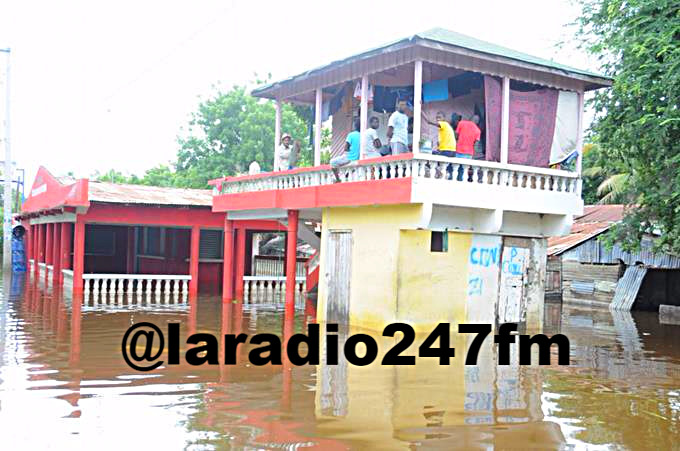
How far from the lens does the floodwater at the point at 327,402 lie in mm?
6773

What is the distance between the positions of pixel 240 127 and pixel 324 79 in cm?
2550

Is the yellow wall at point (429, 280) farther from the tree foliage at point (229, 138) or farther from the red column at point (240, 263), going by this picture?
the tree foliage at point (229, 138)

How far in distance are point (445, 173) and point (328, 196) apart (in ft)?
8.59

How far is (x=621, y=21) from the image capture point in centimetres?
1666

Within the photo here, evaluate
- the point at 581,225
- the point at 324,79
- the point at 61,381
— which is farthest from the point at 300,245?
the point at 61,381

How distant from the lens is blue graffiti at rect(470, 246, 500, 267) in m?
14.8

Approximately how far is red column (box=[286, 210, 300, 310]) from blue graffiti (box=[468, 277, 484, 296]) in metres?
3.92

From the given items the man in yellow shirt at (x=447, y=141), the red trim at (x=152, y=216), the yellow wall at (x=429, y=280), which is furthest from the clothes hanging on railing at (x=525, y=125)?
the red trim at (x=152, y=216)

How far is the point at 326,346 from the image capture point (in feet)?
41.1

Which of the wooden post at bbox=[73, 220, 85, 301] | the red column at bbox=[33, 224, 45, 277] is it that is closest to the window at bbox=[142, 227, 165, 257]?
the red column at bbox=[33, 224, 45, 277]

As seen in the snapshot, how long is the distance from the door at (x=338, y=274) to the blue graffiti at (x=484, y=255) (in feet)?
7.78

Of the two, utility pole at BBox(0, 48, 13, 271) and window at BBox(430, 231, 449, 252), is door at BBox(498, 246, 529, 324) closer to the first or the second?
window at BBox(430, 231, 449, 252)

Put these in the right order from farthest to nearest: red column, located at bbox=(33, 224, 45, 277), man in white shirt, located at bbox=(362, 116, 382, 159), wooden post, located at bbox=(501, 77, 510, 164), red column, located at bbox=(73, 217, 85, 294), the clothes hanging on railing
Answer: red column, located at bbox=(33, 224, 45, 277) → red column, located at bbox=(73, 217, 85, 294) → man in white shirt, located at bbox=(362, 116, 382, 159) → the clothes hanging on railing → wooden post, located at bbox=(501, 77, 510, 164)

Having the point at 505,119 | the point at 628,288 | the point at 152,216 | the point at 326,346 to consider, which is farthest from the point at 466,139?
the point at 628,288
